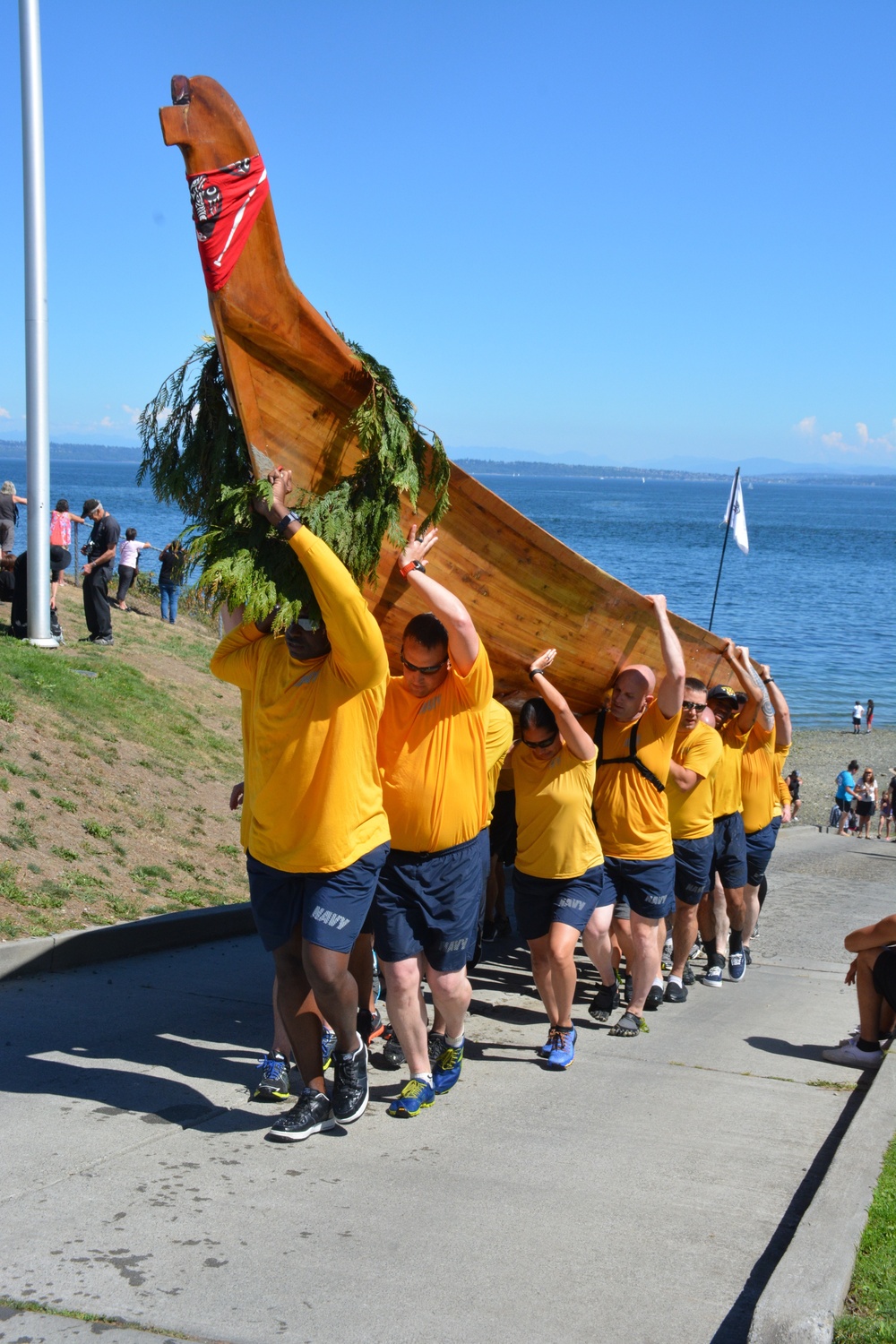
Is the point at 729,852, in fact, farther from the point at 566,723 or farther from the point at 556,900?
the point at 566,723

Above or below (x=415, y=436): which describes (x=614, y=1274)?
below

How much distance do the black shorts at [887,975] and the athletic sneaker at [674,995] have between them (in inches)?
63.8

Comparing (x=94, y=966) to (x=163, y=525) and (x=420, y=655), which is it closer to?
(x=420, y=655)

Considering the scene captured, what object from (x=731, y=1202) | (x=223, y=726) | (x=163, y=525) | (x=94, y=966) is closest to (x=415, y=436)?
(x=731, y=1202)

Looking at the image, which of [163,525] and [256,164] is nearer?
[256,164]

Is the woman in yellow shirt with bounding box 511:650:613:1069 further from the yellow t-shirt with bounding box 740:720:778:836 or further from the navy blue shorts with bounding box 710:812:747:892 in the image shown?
the yellow t-shirt with bounding box 740:720:778:836

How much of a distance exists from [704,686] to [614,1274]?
4.47m

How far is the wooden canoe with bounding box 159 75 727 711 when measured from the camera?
4.54 m

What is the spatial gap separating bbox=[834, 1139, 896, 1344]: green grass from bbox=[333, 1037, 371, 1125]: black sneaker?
188cm

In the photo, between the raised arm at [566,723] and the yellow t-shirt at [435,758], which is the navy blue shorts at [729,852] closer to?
the raised arm at [566,723]

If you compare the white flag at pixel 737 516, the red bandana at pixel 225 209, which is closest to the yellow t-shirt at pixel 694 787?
the white flag at pixel 737 516

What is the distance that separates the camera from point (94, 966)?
22.3ft

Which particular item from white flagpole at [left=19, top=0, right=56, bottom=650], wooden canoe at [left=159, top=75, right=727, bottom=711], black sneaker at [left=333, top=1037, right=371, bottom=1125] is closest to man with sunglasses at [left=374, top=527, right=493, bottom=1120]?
black sneaker at [left=333, top=1037, right=371, bottom=1125]

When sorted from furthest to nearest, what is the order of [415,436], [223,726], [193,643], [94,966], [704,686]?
[193,643]
[223,726]
[704,686]
[94,966]
[415,436]
